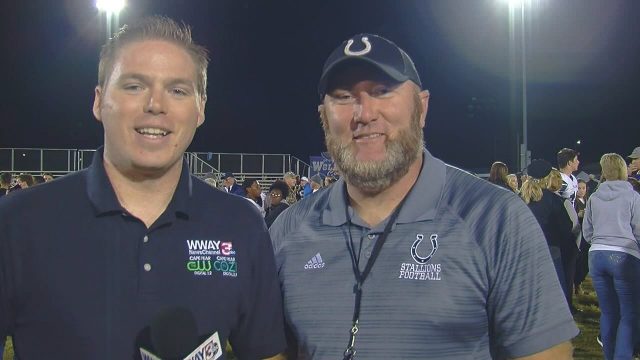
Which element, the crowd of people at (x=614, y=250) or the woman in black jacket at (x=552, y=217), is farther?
the woman in black jacket at (x=552, y=217)

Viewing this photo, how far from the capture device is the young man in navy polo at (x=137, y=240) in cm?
212

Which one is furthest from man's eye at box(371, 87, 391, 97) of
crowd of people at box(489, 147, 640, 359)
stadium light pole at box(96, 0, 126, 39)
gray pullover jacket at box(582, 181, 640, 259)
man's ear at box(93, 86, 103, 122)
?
stadium light pole at box(96, 0, 126, 39)

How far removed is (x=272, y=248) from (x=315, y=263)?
0.18 m

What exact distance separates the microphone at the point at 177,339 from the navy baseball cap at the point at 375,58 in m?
1.02

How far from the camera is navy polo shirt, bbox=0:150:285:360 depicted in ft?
6.91

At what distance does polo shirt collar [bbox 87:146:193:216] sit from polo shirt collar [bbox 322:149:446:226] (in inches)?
21.9

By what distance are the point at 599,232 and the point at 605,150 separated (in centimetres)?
3989

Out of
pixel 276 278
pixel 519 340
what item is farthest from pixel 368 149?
pixel 519 340

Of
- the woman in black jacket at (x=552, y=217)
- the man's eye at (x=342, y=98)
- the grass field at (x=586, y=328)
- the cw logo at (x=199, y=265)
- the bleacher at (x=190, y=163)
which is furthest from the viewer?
the bleacher at (x=190, y=163)

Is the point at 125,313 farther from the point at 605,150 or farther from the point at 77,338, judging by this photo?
the point at 605,150

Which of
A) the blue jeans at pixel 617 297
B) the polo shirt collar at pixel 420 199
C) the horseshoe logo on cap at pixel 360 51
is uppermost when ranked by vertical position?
the horseshoe logo on cap at pixel 360 51

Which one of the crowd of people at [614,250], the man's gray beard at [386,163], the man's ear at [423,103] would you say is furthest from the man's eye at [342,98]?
the crowd of people at [614,250]

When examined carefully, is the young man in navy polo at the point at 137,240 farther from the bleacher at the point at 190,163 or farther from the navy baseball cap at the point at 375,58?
the bleacher at the point at 190,163

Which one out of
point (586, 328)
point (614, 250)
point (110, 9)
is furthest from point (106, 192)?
point (110, 9)
